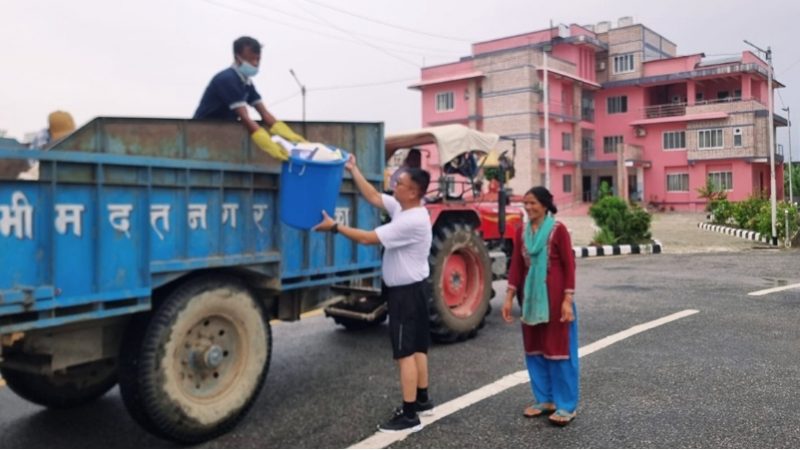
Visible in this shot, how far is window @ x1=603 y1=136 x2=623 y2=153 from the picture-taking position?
4491 cm

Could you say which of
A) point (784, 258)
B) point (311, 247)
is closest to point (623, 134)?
point (784, 258)

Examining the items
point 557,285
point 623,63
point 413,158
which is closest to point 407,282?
point 557,285

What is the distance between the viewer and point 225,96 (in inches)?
167

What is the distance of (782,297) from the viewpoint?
9359mm

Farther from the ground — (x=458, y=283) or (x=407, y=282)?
(x=407, y=282)

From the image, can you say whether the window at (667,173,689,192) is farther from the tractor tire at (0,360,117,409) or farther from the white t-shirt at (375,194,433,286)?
the tractor tire at (0,360,117,409)

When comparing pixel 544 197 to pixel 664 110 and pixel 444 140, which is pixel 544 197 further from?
pixel 664 110

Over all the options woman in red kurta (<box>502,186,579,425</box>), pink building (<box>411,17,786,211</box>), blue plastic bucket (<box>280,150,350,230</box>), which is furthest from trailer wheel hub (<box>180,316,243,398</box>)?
pink building (<box>411,17,786,211</box>)

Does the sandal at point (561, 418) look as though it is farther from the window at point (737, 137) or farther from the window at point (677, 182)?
the window at point (677, 182)

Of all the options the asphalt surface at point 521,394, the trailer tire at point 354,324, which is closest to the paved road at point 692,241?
the asphalt surface at point 521,394

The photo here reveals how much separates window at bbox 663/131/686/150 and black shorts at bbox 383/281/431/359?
4180 cm

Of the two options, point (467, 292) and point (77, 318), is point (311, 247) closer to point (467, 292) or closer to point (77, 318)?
point (77, 318)

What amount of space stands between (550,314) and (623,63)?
147 ft

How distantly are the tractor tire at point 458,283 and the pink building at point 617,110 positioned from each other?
3245 cm
